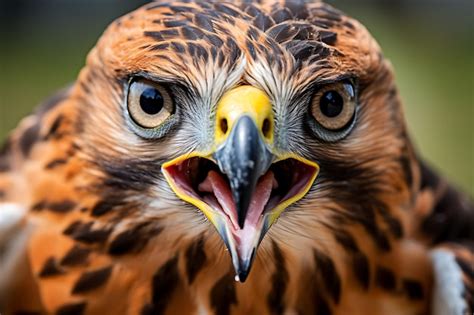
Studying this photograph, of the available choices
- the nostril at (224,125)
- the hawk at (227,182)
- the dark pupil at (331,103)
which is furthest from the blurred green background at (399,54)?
the nostril at (224,125)

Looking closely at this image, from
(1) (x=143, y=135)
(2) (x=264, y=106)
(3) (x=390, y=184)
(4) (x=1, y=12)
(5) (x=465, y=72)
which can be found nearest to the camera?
(2) (x=264, y=106)

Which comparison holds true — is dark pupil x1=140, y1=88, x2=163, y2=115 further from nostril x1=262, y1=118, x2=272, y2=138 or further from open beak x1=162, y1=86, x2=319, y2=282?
nostril x1=262, y1=118, x2=272, y2=138

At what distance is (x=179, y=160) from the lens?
1.87 metres

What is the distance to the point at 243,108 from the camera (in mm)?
1745

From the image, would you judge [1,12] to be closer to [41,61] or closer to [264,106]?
[41,61]

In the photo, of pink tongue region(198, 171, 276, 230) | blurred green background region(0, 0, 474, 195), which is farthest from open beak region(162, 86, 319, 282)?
blurred green background region(0, 0, 474, 195)

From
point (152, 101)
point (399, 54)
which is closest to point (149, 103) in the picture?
point (152, 101)

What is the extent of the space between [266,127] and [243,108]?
0.06 metres

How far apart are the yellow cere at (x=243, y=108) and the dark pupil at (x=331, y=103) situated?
152 mm

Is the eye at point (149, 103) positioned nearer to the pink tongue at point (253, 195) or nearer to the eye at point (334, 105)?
the pink tongue at point (253, 195)

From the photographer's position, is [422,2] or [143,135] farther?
[422,2]

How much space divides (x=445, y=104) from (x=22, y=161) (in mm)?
5339

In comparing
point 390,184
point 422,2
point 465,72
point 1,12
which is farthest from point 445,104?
point 390,184

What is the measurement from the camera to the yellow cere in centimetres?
174
